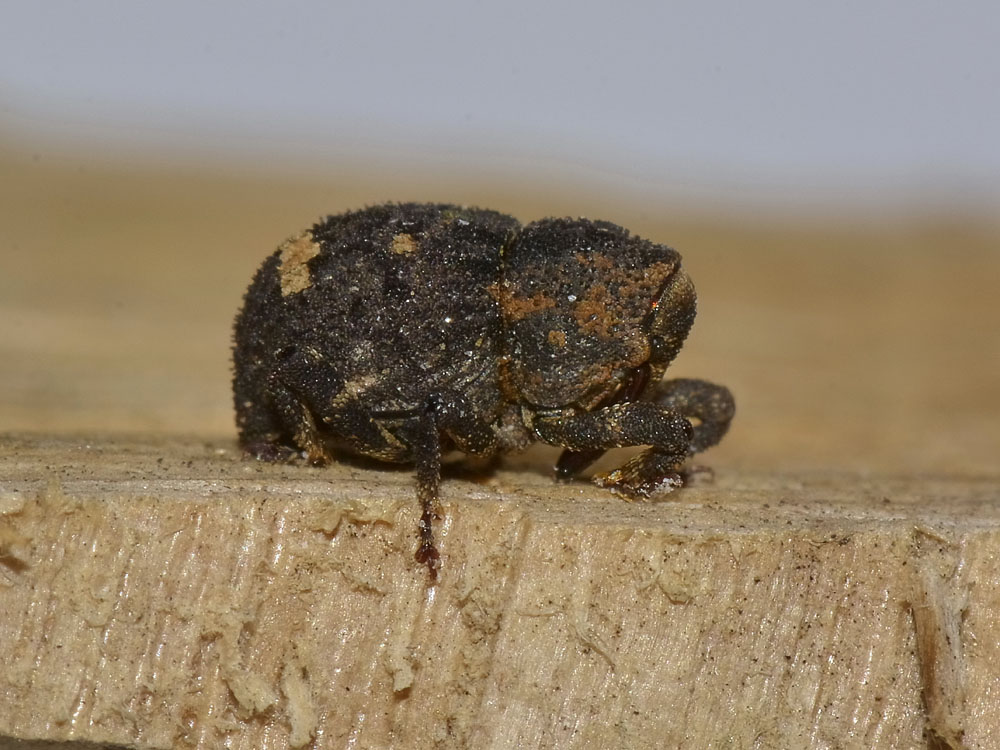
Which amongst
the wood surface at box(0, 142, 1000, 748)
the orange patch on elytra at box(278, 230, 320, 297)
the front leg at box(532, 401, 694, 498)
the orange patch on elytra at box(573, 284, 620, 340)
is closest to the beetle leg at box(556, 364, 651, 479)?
the front leg at box(532, 401, 694, 498)

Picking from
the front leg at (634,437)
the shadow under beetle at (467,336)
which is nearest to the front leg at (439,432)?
the shadow under beetle at (467,336)

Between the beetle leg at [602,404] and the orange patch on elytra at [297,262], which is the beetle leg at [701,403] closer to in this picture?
the beetle leg at [602,404]

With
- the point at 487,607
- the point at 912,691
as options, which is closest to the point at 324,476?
the point at 487,607

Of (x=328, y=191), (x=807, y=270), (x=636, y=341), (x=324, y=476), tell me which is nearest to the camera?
(x=324, y=476)

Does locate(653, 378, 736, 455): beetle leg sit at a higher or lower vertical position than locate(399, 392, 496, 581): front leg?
higher

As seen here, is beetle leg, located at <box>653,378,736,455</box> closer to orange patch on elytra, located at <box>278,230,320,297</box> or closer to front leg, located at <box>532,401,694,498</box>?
front leg, located at <box>532,401,694,498</box>

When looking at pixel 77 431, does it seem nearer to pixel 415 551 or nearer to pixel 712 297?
pixel 415 551

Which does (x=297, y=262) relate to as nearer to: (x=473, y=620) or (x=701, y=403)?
(x=473, y=620)
